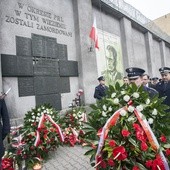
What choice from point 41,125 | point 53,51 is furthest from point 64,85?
point 41,125

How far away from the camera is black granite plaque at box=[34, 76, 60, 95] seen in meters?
7.51

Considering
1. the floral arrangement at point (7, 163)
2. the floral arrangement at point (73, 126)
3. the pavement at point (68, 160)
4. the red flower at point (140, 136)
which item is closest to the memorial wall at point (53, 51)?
the floral arrangement at point (73, 126)

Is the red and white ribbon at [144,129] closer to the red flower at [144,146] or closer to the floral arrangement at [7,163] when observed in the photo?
the red flower at [144,146]

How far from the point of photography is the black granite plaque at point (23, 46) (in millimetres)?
7082

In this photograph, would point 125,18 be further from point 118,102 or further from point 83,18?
point 118,102

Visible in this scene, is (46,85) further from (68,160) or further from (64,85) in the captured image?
(68,160)

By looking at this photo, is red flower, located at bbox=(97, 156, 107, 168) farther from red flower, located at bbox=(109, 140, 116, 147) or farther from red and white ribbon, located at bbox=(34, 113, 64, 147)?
red and white ribbon, located at bbox=(34, 113, 64, 147)

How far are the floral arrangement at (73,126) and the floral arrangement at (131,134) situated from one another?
3.50m

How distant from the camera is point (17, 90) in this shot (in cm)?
694

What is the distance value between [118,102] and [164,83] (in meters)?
3.02

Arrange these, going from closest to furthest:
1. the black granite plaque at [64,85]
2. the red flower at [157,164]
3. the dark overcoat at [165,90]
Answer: the red flower at [157,164], the dark overcoat at [165,90], the black granite plaque at [64,85]

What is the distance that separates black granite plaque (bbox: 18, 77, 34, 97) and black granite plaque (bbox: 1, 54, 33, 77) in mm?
147

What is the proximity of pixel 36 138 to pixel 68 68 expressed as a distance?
4.41m

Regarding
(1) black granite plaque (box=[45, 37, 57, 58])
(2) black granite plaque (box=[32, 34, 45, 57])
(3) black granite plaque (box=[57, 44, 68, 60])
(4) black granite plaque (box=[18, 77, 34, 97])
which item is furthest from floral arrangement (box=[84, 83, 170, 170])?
(3) black granite plaque (box=[57, 44, 68, 60])
